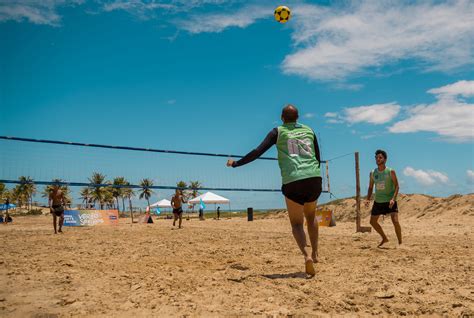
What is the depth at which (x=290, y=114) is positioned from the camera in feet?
13.7

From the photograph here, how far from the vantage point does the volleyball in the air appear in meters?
9.34

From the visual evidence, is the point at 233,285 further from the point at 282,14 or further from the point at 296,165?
the point at 282,14

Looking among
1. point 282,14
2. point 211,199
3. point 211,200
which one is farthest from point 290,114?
point 211,199

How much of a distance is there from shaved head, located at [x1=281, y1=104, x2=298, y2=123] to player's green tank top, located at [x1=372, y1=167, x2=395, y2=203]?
324cm

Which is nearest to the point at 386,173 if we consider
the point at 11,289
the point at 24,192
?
the point at 11,289

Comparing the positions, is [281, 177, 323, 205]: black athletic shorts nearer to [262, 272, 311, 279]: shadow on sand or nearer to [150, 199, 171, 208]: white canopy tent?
[262, 272, 311, 279]: shadow on sand

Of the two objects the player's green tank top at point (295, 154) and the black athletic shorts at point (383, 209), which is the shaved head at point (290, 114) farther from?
the black athletic shorts at point (383, 209)

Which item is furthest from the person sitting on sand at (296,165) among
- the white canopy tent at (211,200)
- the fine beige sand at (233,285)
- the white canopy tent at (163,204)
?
the white canopy tent at (163,204)

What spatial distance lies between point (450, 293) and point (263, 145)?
81.8 inches

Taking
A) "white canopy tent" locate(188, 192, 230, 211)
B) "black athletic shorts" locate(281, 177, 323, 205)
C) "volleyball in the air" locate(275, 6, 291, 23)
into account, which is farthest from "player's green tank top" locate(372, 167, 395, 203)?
"white canopy tent" locate(188, 192, 230, 211)

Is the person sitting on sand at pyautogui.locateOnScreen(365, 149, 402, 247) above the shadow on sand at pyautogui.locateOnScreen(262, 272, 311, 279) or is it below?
above

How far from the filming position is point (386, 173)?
6703 millimetres

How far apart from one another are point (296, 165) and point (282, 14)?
6512mm

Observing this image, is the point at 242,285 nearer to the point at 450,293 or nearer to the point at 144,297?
the point at 144,297
